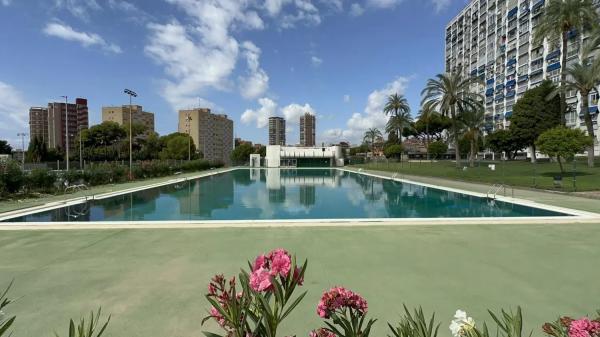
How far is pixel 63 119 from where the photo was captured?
95375 mm

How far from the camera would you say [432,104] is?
3372cm

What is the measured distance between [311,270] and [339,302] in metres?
3.45

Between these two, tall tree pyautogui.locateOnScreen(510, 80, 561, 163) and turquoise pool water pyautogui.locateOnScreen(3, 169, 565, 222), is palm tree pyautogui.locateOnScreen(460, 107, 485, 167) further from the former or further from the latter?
turquoise pool water pyautogui.locateOnScreen(3, 169, 565, 222)

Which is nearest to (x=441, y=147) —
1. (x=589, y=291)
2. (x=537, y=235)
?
(x=537, y=235)

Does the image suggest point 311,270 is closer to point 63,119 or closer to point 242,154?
point 242,154

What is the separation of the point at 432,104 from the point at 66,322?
3520cm

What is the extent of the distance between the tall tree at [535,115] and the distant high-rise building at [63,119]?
99.2 m

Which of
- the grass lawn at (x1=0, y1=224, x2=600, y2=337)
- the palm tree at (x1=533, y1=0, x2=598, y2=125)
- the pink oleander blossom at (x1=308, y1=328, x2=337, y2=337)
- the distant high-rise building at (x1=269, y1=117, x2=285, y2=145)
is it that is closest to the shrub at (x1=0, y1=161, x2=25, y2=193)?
the grass lawn at (x1=0, y1=224, x2=600, y2=337)

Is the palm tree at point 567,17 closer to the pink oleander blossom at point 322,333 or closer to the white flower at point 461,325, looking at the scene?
the white flower at point 461,325

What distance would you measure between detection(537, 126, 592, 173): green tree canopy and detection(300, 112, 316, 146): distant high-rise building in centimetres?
14277

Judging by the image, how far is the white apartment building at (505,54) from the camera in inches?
2138

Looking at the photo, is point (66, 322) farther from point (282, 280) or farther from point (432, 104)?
point (432, 104)

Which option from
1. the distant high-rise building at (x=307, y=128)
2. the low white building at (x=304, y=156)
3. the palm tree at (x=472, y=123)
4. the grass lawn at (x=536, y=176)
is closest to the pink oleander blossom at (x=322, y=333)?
the grass lawn at (x=536, y=176)

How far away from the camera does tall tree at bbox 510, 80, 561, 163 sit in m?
39.9
